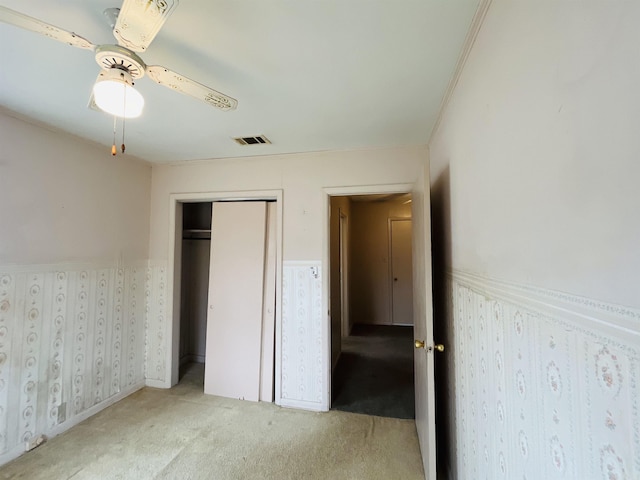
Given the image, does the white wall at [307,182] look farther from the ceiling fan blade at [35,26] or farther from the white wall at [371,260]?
the white wall at [371,260]

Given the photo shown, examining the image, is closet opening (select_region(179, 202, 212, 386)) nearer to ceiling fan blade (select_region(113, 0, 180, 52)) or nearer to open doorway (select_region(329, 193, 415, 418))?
open doorway (select_region(329, 193, 415, 418))

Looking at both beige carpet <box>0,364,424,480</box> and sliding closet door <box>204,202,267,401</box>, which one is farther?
sliding closet door <box>204,202,267,401</box>

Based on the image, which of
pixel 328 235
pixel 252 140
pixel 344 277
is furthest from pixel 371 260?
pixel 252 140

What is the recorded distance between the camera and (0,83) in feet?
5.17

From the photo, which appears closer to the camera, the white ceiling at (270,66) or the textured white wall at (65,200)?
the white ceiling at (270,66)

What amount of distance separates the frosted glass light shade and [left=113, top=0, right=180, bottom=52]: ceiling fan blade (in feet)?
0.61

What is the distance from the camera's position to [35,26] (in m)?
0.91

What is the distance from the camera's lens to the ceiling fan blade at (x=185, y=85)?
45.6 inches

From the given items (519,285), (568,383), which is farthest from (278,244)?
(568,383)

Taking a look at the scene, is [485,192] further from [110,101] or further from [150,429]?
[150,429]

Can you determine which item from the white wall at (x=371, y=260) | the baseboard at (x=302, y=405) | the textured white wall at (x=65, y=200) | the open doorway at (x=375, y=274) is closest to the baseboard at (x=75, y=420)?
the textured white wall at (x=65, y=200)

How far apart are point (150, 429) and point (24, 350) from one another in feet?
3.52

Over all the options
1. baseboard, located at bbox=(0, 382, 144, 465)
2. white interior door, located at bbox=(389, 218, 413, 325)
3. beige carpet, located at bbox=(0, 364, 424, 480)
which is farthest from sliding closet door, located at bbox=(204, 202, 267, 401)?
white interior door, located at bbox=(389, 218, 413, 325)

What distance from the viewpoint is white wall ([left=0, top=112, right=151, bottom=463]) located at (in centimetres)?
193
